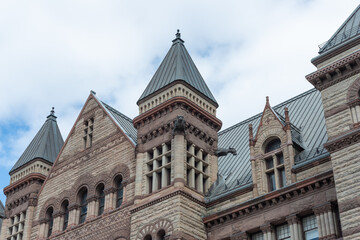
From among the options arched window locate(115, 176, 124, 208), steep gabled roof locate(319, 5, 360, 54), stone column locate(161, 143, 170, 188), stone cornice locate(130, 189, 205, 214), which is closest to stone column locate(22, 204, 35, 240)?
arched window locate(115, 176, 124, 208)

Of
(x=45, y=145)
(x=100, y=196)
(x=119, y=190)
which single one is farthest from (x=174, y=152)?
(x=45, y=145)

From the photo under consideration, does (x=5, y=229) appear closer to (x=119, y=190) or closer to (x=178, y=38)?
(x=119, y=190)

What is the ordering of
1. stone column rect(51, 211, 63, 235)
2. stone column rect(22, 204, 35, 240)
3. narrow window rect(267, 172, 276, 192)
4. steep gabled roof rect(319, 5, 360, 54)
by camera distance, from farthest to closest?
1. stone column rect(22, 204, 35, 240)
2. stone column rect(51, 211, 63, 235)
3. narrow window rect(267, 172, 276, 192)
4. steep gabled roof rect(319, 5, 360, 54)

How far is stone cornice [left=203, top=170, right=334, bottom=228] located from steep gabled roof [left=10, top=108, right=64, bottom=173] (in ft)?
54.4

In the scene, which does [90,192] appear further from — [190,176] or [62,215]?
[190,176]

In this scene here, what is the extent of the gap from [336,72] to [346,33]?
250 cm

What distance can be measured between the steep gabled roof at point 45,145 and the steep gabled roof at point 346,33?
22.7m

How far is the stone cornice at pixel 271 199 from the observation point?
27.9 meters

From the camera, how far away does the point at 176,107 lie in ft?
115

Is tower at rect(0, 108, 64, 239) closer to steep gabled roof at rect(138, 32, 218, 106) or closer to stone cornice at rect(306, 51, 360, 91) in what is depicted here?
steep gabled roof at rect(138, 32, 218, 106)

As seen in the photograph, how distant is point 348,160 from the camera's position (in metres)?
25.6

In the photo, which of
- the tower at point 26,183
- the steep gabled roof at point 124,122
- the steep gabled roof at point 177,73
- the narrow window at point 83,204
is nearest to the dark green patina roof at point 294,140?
the steep gabled roof at point 177,73

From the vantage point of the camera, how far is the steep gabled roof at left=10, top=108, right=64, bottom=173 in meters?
44.2

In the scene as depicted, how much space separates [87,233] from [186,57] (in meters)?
12.4
